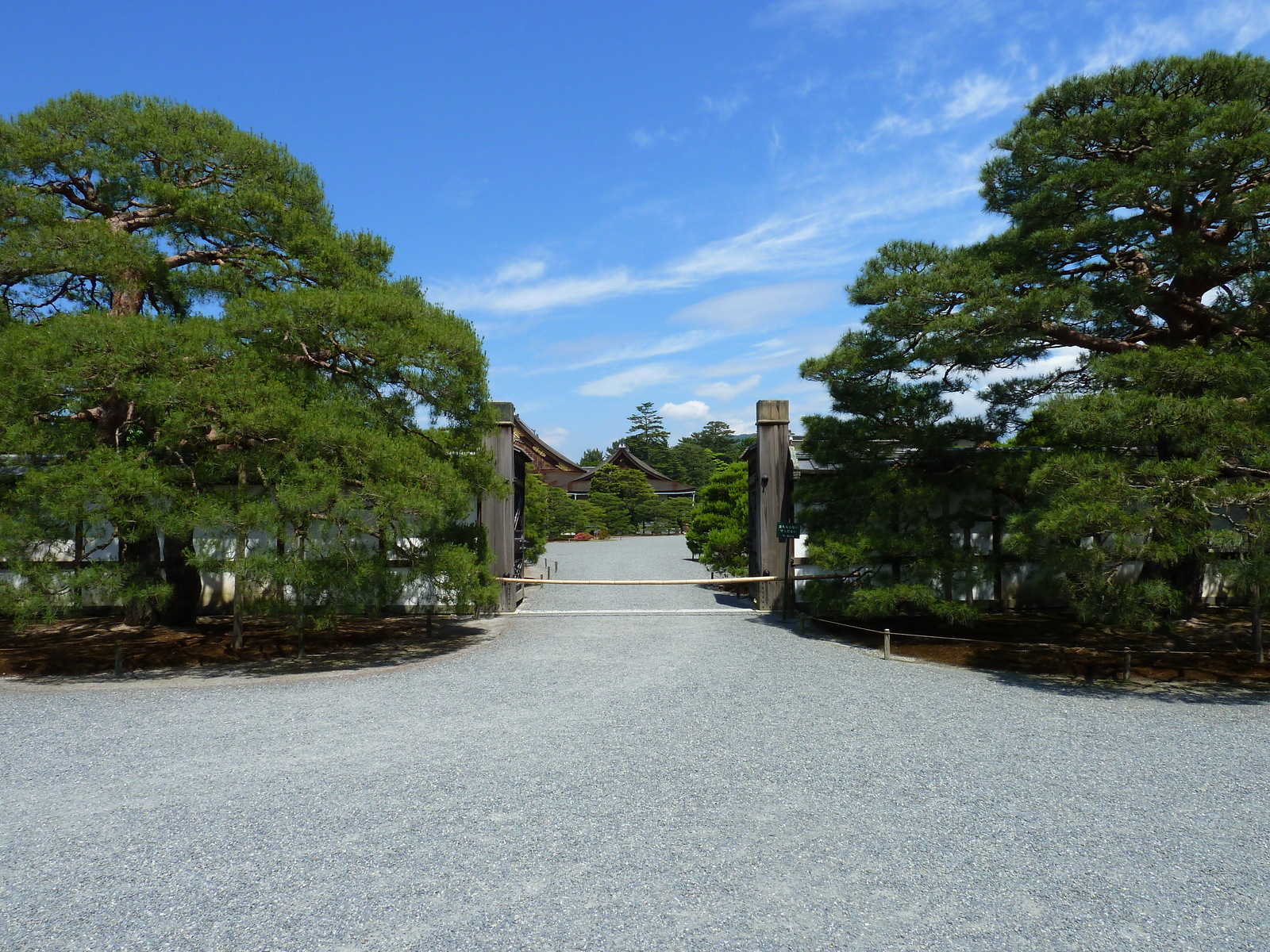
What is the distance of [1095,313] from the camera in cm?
721

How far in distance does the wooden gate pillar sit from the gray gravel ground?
4232 mm

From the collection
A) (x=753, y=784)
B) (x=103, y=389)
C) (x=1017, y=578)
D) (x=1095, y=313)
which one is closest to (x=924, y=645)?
(x=1017, y=578)

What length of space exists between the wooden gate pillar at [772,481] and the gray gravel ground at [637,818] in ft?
13.9

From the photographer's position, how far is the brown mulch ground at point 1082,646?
6961 millimetres

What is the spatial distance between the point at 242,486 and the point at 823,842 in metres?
6.32

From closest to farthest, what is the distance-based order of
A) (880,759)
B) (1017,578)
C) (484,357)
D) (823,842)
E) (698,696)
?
(823,842) < (880,759) < (698,696) < (484,357) < (1017,578)

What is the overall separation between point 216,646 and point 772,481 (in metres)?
7.69

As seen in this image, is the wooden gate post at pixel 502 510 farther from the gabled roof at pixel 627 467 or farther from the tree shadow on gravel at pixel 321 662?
the gabled roof at pixel 627 467

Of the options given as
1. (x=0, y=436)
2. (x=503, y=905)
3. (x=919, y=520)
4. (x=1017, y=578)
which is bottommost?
(x=503, y=905)

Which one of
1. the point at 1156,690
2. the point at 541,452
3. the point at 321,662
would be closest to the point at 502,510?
the point at 321,662

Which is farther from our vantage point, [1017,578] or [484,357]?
[1017,578]

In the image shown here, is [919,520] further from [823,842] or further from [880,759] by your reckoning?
[823,842]

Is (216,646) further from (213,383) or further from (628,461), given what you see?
(628,461)

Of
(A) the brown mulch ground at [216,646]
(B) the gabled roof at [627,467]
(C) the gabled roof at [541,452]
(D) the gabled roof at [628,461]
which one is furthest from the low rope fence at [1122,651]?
Result: (D) the gabled roof at [628,461]
